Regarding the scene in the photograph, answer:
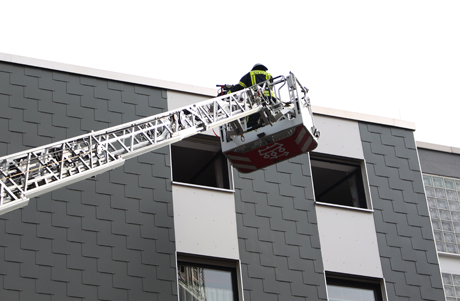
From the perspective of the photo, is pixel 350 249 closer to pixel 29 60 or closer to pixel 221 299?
pixel 221 299

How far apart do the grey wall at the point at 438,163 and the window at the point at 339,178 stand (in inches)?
71.9

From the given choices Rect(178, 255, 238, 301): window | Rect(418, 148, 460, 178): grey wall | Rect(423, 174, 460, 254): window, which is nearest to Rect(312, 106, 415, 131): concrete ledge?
Rect(418, 148, 460, 178): grey wall

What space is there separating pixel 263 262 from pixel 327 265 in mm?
1446

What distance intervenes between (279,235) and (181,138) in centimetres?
397

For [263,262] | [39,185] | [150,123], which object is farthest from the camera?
[263,262]

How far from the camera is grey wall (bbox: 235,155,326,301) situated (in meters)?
15.9

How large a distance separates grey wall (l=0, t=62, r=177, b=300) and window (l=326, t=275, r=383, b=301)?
3.66m

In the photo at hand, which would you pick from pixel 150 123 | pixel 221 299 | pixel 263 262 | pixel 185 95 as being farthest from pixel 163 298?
pixel 185 95

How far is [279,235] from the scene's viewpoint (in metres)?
16.5

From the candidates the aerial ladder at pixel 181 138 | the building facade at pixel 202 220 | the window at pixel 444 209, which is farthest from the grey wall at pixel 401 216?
the aerial ladder at pixel 181 138

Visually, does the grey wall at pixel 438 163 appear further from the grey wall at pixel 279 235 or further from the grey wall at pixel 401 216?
the grey wall at pixel 279 235

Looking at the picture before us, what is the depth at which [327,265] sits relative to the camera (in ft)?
54.1

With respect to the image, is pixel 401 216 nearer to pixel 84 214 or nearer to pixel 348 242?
pixel 348 242

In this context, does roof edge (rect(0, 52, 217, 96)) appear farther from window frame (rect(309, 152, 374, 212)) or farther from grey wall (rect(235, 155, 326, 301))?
window frame (rect(309, 152, 374, 212))
